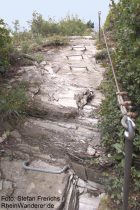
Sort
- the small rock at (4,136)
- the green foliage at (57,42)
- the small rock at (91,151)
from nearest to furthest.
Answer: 1. the small rock at (91,151)
2. the small rock at (4,136)
3. the green foliage at (57,42)

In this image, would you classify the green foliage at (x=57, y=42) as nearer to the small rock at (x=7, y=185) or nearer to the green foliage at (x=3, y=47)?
the green foliage at (x=3, y=47)

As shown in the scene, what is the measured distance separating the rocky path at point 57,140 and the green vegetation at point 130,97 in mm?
288

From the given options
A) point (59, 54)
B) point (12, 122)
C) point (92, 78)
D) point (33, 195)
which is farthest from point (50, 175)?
point (59, 54)

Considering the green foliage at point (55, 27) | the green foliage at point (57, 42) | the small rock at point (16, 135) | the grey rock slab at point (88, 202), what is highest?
the green foliage at point (55, 27)

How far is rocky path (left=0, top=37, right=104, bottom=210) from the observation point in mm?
4051

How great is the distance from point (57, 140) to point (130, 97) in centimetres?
122

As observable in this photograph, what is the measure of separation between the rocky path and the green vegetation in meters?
0.29

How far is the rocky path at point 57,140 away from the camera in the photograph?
13.3 feet

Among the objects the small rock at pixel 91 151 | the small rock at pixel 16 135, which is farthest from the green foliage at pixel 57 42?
the small rock at pixel 91 151

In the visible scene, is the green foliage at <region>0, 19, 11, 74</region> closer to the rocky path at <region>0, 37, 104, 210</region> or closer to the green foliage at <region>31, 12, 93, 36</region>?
the rocky path at <region>0, 37, 104, 210</region>

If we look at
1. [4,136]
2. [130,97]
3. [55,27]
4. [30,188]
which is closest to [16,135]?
[4,136]

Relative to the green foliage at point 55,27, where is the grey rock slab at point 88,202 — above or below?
below

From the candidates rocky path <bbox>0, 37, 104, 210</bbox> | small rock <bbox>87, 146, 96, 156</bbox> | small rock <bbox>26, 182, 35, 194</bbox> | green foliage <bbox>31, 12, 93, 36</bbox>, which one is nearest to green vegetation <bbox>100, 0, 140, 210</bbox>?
small rock <bbox>87, 146, 96, 156</bbox>

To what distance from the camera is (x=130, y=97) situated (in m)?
4.50
